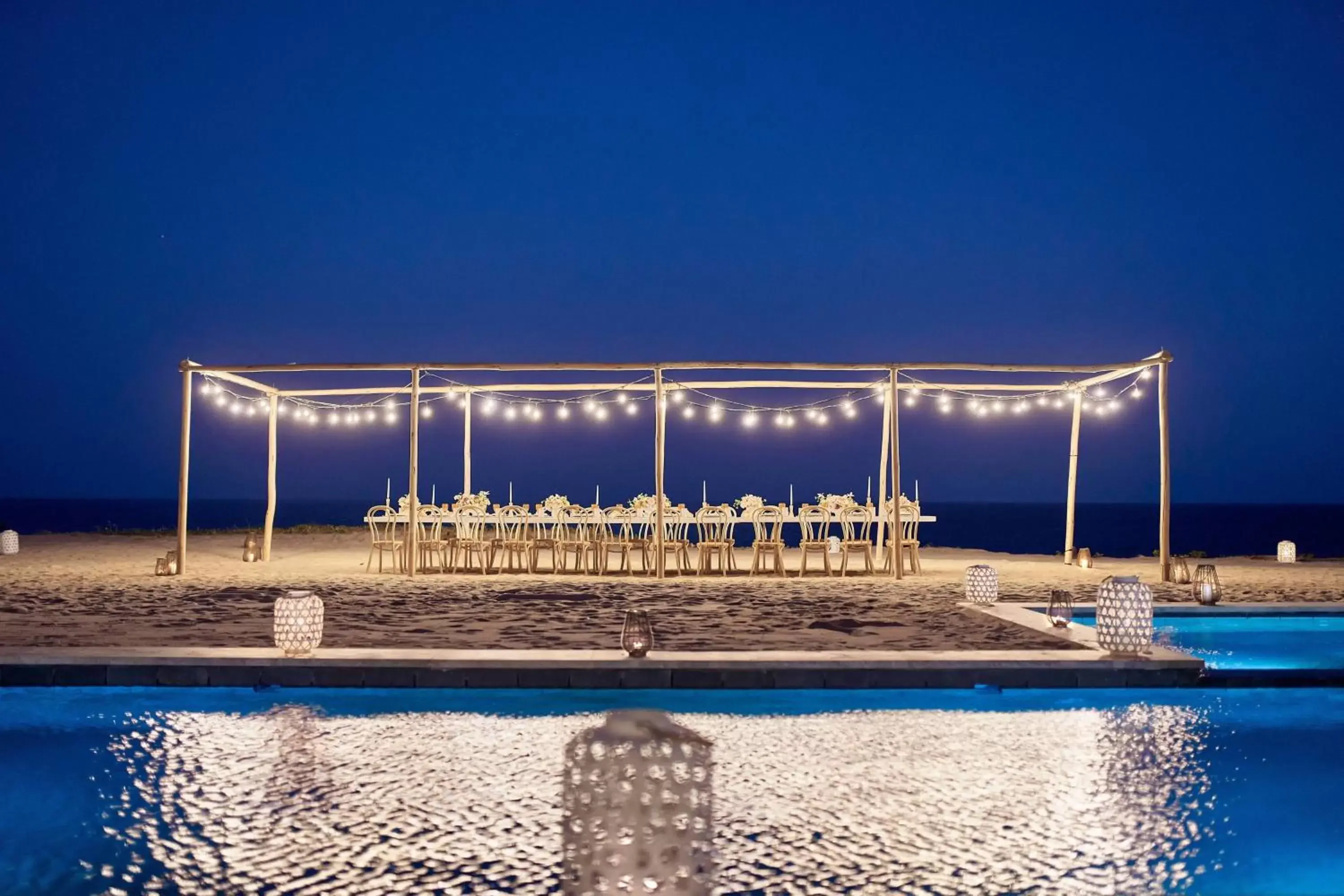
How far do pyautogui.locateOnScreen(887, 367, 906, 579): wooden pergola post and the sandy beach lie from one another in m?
0.31

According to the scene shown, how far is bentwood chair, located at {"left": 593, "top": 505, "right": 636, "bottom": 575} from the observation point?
41.2 ft

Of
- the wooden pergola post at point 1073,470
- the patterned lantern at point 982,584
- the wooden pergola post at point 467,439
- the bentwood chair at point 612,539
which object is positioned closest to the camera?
the patterned lantern at point 982,584

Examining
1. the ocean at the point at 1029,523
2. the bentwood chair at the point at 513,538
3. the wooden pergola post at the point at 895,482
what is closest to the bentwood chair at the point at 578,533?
the bentwood chair at the point at 513,538

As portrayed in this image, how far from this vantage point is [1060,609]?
7480 mm

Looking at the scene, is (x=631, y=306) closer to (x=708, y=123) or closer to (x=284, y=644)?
(x=708, y=123)

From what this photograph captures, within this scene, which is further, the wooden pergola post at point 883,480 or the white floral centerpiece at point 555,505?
the wooden pergola post at point 883,480

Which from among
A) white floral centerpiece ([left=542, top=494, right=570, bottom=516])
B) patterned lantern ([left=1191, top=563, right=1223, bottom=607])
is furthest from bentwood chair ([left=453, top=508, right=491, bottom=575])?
patterned lantern ([left=1191, top=563, right=1223, bottom=607])

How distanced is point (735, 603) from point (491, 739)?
4.67 m

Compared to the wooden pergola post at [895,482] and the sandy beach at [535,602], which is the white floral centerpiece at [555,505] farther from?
the wooden pergola post at [895,482]

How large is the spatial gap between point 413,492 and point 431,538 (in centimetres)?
119

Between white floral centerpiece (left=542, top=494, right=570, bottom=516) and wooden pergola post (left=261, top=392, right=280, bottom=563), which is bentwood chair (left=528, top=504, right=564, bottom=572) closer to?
white floral centerpiece (left=542, top=494, right=570, bottom=516)

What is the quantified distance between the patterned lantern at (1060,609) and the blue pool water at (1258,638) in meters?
0.93

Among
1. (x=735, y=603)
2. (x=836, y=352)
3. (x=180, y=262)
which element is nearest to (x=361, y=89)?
(x=180, y=262)

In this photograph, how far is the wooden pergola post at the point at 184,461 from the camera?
12.2 metres
